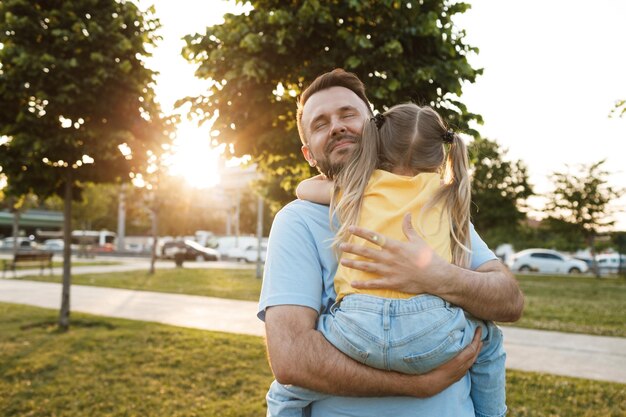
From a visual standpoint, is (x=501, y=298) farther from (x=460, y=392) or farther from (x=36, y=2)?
(x=36, y=2)

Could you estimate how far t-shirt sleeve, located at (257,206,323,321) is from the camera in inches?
62.2

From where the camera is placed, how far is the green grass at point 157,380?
17.5ft

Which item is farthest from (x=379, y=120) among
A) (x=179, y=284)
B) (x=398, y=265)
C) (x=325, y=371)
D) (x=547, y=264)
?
(x=547, y=264)

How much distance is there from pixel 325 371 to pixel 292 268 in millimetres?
319

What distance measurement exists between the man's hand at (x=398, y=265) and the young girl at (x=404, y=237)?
43mm

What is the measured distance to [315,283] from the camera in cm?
162

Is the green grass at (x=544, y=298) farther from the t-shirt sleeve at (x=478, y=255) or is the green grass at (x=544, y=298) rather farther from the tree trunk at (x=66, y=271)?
the t-shirt sleeve at (x=478, y=255)

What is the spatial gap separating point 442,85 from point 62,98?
548 cm

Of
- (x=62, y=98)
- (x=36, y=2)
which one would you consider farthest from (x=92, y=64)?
(x=36, y=2)

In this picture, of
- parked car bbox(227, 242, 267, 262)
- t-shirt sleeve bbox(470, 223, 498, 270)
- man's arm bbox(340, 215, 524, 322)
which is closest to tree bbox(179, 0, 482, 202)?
t-shirt sleeve bbox(470, 223, 498, 270)

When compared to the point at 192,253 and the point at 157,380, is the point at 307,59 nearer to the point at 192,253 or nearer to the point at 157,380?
the point at 157,380

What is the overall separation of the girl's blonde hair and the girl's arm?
0.05m

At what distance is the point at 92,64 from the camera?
7.81m

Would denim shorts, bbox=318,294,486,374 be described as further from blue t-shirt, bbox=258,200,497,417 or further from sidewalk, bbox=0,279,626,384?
sidewalk, bbox=0,279,626,384
